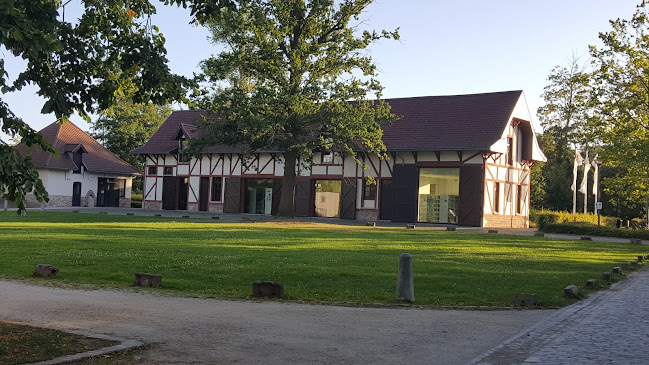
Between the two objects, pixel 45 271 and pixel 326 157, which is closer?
pixel 45 271

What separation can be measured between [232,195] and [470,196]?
17438mm

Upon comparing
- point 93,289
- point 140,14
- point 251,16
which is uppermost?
point 251,16

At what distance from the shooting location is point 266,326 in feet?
28.2

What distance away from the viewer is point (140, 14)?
8.33 meters

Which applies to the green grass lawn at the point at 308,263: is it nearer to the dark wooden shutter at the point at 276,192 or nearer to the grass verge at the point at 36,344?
the grass verge at the point at 36,344

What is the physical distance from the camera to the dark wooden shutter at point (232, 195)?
160 ft

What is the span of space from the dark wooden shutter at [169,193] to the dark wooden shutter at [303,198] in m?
11.4

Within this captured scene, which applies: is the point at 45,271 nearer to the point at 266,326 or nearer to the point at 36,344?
the point at 266,326

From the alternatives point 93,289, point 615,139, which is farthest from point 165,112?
point 93,289

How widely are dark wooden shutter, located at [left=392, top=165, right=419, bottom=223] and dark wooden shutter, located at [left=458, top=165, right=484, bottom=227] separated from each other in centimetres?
271

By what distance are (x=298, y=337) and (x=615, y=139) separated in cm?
2998

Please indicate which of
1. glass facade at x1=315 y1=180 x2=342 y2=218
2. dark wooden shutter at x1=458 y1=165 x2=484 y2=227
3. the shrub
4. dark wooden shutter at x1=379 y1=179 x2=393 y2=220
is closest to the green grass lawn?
the shrub

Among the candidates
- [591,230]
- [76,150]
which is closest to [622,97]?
[591,230]

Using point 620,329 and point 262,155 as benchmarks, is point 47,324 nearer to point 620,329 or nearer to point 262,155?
point 620,329
